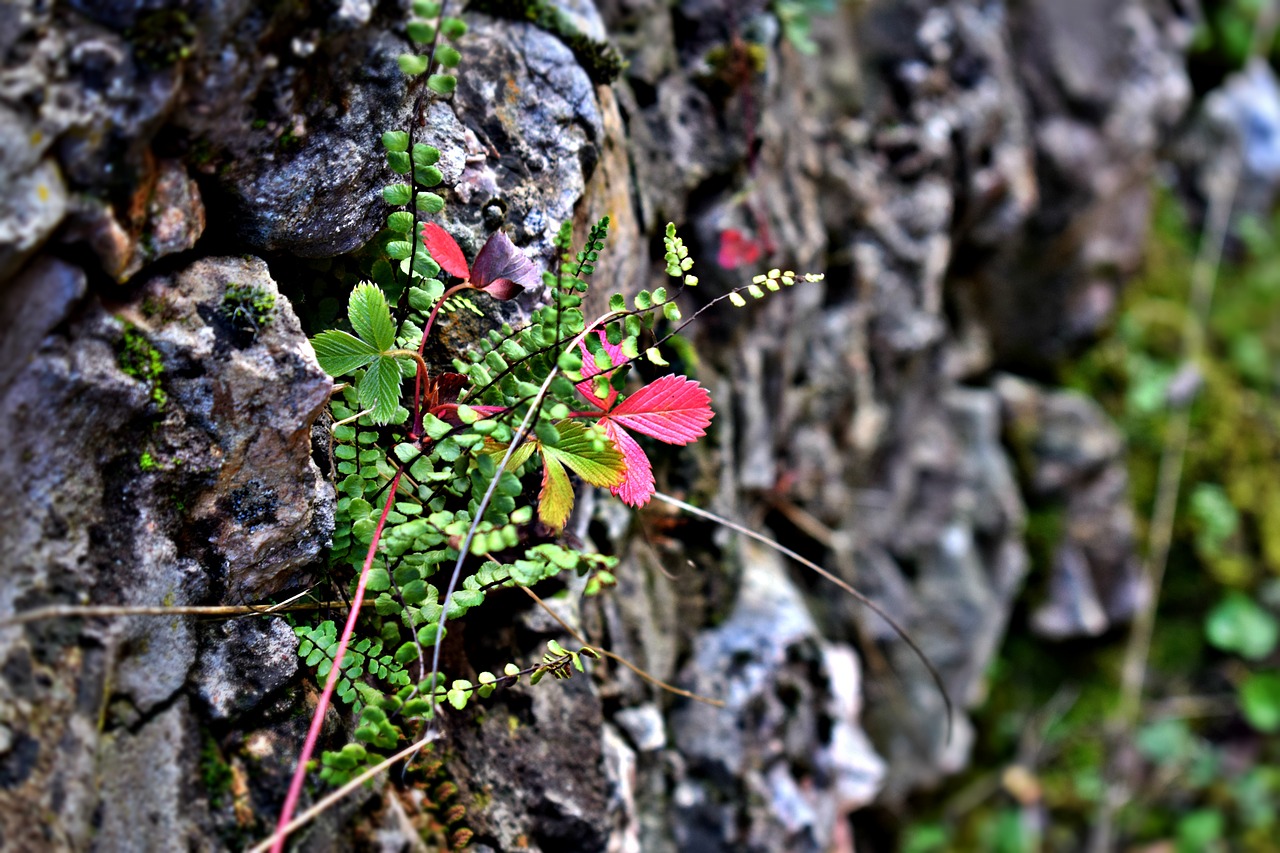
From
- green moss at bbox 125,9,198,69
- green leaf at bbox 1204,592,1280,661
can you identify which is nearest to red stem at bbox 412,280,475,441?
green moss at bbox 125,9,198,69

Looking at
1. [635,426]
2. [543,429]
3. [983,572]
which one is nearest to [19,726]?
[543,429]

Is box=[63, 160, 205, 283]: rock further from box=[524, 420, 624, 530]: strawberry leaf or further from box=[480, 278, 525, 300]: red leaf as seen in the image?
box=[524, 420, 624, 530]: strawberry leaf

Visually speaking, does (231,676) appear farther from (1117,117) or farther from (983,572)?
(1117,117)

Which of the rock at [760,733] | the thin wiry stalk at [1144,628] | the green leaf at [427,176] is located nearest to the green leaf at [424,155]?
the green leaf at [427,176]

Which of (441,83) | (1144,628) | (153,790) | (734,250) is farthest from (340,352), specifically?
(1144,628)

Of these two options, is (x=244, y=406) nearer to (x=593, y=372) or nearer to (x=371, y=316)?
(x=371, y=316)

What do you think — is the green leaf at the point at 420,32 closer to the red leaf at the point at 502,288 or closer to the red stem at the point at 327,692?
the red leaf at the point at 502,288
